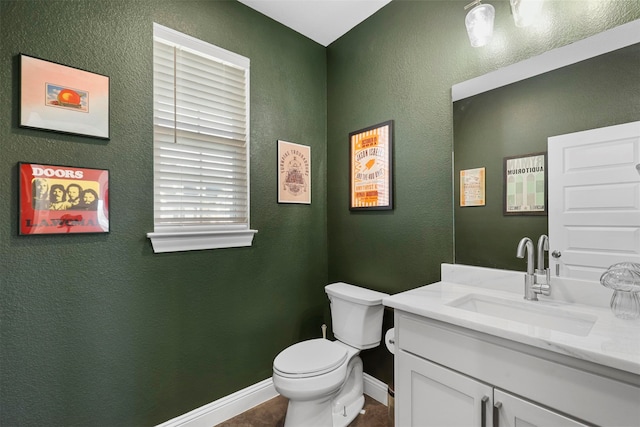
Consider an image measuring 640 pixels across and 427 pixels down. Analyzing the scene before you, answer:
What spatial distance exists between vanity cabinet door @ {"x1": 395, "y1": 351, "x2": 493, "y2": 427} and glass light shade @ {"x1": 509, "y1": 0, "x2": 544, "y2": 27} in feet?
5.06

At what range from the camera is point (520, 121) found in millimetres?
1408

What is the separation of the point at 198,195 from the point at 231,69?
0.85 meters

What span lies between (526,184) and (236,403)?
6.78ft

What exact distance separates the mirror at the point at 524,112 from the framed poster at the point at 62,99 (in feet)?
5.96

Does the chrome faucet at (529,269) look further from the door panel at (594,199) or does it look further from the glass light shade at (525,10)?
the glass light shade at (525,10)

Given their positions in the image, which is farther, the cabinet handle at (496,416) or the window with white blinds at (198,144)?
the window with white blinds at (198,144)

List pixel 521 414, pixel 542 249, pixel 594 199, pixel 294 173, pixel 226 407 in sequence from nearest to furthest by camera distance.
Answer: pixel 521 414
pixel 594 199
pixel 542 249
pixel 226 407
pixel 294 173

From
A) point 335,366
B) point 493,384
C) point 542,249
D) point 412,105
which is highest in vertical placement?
point 412,105

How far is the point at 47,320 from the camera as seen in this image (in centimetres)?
131

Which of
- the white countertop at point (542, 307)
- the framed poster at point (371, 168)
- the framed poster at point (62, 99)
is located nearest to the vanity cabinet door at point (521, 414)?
the white countertop at point (542, 307)

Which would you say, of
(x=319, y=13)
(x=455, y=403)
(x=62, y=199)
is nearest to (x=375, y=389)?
(x=455, y=403)

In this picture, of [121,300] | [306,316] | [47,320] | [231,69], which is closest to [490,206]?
[306,316]

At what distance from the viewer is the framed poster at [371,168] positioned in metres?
1.93

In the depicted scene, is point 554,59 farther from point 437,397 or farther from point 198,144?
point 198,144
